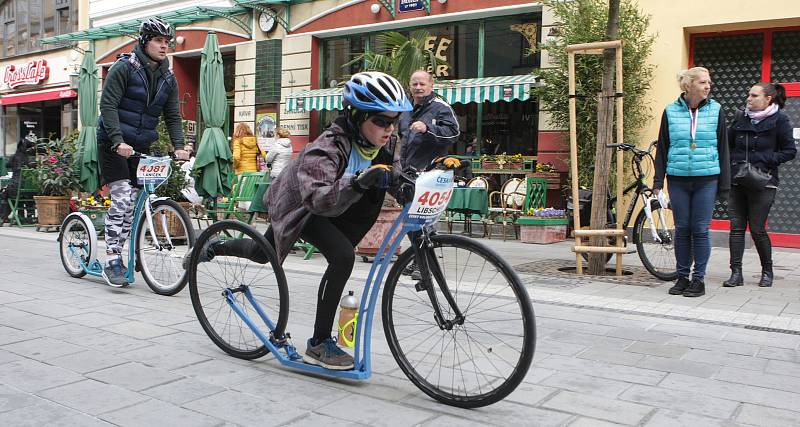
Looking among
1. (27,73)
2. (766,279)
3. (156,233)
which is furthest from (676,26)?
(27,73)

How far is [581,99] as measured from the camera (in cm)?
1123

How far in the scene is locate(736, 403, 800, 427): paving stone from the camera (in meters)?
3.05

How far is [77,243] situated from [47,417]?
154 inches

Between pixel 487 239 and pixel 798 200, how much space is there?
4588 millimetres

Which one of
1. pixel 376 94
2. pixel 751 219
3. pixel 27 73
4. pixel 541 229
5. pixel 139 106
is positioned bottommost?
pixel 541 229

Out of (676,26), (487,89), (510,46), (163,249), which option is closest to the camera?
(163,249)

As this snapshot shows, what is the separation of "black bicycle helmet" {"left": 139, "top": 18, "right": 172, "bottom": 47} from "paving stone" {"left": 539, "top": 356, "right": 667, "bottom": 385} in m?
3.95

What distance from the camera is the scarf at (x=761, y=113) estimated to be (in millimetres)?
6793

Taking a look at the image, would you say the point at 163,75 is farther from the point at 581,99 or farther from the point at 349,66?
the point at 349,66

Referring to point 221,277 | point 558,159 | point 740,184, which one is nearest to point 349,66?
point 558,159

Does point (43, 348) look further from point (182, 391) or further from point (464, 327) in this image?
point (464, 327)

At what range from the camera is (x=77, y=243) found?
21.5 feet

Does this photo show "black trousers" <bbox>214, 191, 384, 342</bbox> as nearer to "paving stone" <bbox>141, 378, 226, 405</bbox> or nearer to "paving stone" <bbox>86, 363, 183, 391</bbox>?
"paving stone" <bbox>141, 378, 226, 405</bbox>

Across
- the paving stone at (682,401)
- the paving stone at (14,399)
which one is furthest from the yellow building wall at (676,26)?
the paving stone at (14,399)
